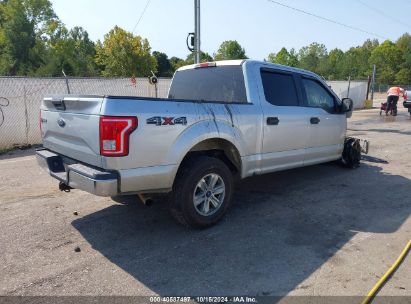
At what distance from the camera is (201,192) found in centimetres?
425

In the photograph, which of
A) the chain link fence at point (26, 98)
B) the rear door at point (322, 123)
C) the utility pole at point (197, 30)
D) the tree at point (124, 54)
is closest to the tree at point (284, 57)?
the tree at point (124, 54)

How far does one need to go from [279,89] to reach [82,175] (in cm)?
295

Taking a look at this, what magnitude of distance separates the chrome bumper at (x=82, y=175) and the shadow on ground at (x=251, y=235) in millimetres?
702

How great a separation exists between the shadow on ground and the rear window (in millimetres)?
1503

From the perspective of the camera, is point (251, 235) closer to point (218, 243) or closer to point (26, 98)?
point (218, 243)

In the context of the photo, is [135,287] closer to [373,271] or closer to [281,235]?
[281,235]

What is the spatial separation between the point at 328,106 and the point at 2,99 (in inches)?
326

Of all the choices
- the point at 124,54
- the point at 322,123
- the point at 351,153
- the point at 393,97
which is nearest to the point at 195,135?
the point at 322,123

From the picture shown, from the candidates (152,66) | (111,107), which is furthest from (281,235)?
(152,66)

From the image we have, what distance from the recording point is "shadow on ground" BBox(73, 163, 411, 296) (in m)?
3.30

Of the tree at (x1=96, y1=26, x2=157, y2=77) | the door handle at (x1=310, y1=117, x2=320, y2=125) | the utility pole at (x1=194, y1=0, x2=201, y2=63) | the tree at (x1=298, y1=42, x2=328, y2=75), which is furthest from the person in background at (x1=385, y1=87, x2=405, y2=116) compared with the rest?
the tree at (x1=298, y1=42, x2=328, y2=75)

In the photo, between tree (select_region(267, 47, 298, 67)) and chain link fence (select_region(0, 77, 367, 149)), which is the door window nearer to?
chain link fence (select_region(0, 77, 367, 149))

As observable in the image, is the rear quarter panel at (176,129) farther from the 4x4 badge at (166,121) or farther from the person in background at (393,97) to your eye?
the person in background at (393,97)

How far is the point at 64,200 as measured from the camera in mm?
5340
